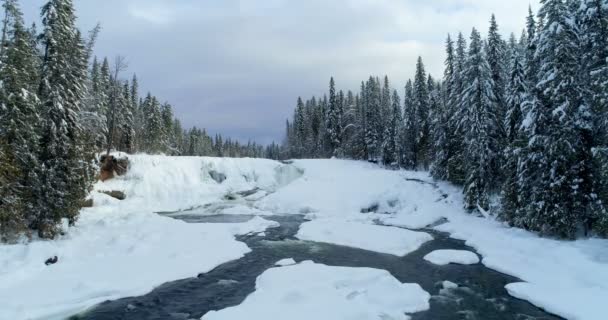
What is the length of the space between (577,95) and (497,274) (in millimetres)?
10383

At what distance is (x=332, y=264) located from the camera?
15.1 metres

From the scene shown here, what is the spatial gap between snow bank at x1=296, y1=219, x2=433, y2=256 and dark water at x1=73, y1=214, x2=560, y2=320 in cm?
80

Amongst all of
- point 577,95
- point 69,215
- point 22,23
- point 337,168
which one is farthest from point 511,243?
point 337,168

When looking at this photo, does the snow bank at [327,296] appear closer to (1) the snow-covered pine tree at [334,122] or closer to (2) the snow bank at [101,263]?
(2) the snow bank at [101,263]

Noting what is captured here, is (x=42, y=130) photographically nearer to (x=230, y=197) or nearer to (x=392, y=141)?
(x=230, y=197)

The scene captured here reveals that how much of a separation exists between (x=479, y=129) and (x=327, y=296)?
2036 centimetres

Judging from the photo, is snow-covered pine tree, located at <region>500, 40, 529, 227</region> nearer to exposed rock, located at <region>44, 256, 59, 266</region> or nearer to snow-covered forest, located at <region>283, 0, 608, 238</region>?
snow-covered forest, located at <region>283, 0, 608, 238</region>

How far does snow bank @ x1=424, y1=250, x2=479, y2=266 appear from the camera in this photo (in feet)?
53.4

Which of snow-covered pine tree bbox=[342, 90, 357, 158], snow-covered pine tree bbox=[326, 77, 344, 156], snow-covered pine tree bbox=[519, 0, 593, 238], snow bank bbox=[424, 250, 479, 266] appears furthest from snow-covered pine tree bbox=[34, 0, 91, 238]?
snow-covered pine tree bbox=[342, 90, 357, 158]

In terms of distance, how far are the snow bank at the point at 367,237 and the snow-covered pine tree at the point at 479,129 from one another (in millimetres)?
7796

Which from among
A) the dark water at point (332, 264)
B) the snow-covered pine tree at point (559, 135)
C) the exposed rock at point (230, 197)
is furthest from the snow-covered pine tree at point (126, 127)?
the snow-covered pine tree at point (559, 135)

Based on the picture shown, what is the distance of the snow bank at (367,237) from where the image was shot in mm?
18672

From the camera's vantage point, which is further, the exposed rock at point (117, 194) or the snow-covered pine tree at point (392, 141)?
the snow-covered pine tree at point (392, 141)

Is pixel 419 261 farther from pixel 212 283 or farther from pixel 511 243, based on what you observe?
pixel 212 283
